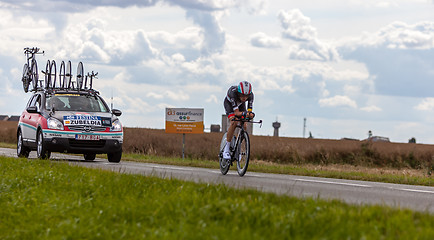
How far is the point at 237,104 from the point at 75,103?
7050 millimetres

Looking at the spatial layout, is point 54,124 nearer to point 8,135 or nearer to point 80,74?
point 80,74

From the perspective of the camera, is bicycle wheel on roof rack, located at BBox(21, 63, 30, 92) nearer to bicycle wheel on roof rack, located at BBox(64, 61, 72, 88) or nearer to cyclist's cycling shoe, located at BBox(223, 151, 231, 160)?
bicycle wheel on roof rack, located at BBox(64, 61, 72, 88)

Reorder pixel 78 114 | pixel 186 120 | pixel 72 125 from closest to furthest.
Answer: pixel 72 125, pixel 78 114, pixel 186 120

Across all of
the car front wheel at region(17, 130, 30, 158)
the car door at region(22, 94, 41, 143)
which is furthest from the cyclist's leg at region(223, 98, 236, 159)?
the car front wheel at region(17, 130, 30, 158)

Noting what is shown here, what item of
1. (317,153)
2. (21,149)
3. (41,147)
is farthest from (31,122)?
(317,153)

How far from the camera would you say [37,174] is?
1191cm

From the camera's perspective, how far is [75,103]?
19.7m

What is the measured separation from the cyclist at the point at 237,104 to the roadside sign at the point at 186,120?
11373mm

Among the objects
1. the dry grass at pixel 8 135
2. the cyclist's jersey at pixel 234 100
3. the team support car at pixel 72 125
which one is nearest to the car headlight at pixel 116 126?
the team support car at pixel 72 125

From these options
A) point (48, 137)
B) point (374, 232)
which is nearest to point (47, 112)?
point (48, 137)

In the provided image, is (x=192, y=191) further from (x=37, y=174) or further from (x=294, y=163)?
(x=294, y=163)

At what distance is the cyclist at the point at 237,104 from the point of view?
45.8 feet

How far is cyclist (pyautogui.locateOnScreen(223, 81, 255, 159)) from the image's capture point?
549 inches

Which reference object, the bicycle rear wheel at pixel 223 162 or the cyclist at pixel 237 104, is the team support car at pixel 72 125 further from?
the cyclist at pixel 237 104
